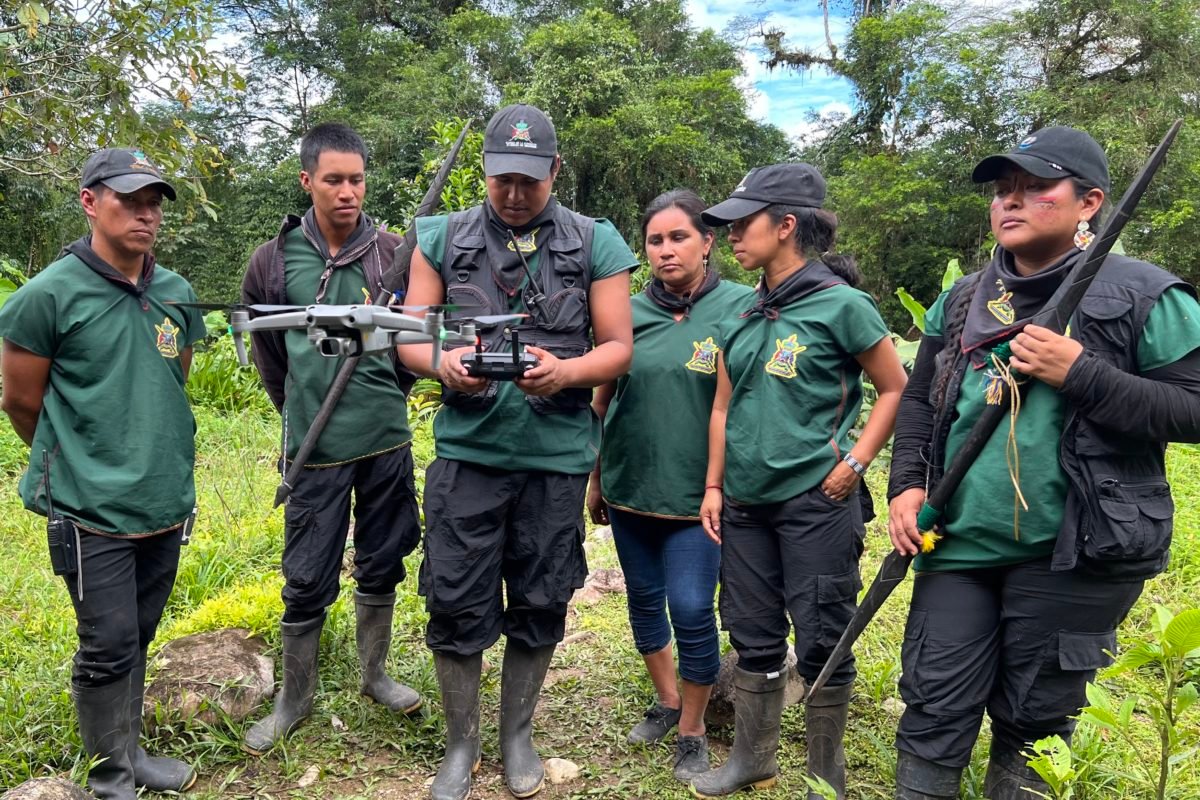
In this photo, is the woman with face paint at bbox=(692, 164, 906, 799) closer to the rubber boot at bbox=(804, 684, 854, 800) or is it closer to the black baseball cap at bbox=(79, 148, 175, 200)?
the rubber boot at bbox=(804, 684, 854, 800)

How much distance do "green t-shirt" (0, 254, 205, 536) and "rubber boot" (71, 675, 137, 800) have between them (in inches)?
21.1

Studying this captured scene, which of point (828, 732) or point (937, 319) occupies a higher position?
point (937, 319)

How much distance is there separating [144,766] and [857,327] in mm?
2828

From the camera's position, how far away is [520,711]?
317cm

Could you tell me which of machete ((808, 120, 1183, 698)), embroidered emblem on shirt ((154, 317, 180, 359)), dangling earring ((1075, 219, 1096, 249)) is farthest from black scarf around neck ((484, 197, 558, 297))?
dangling earring ((1075, 219, 1096, 249))

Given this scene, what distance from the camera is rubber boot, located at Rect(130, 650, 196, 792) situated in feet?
9.97

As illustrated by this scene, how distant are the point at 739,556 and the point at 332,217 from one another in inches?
75.7

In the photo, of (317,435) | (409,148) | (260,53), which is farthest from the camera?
(260,53)

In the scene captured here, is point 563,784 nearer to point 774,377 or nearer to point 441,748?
point 441,748

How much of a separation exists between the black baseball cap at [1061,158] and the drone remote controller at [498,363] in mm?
1363

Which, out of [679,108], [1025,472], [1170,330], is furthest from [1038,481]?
[679,108]

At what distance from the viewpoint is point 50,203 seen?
49.5 feet

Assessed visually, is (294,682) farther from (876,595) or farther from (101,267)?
(876,595)

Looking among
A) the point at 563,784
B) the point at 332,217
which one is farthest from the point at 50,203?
the point at 563,784
